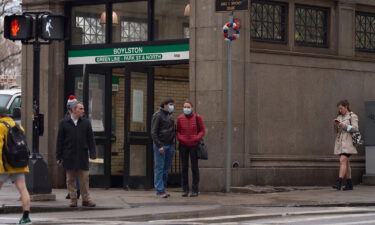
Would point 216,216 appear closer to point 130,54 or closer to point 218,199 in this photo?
point 218,199

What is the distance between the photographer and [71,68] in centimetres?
2277

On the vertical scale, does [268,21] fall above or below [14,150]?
above

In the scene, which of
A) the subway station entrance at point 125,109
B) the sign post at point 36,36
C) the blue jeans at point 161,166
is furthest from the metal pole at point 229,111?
the sign post at point 36,36

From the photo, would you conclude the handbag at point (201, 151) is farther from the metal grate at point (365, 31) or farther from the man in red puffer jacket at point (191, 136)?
the metal grate at point (365, 31)

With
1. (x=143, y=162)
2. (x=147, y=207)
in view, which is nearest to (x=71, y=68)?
(x=143, y=162)

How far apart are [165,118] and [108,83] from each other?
3505 mm

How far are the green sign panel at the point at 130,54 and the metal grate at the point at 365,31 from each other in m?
4.16

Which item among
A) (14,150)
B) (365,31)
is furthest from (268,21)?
(14,150)

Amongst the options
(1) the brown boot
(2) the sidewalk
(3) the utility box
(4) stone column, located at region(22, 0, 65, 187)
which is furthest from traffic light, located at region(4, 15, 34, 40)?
(3) the utility box

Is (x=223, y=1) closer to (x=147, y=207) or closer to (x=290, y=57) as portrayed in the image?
(x=290, y=57)

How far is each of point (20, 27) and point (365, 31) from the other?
8.60m

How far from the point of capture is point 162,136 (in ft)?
62.1

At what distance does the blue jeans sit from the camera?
1880cm

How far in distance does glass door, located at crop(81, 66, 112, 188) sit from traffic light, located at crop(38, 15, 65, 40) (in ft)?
15.3
